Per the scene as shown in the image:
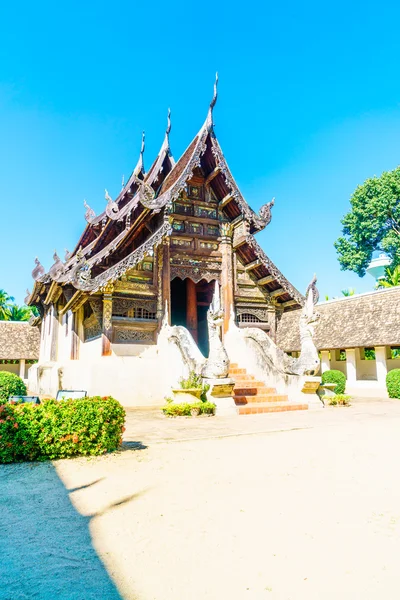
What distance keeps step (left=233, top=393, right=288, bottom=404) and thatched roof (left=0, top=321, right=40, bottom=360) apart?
17581 millimetres

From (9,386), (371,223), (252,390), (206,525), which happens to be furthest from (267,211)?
(371,223)

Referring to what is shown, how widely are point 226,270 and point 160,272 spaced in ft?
7.30

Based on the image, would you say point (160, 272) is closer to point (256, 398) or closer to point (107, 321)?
point (107, 321)

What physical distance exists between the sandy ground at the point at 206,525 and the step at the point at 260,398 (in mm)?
4618

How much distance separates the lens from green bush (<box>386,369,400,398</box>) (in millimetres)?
16328

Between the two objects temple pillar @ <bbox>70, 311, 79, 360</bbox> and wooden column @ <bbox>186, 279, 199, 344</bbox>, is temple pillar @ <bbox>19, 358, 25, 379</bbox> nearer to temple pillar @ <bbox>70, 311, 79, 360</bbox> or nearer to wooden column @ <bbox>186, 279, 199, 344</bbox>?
temple pillar @ <bbox>70, 311, 79, 360</bbox>

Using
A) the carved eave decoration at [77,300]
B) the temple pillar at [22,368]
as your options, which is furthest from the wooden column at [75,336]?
the temple pillar at [22,368]

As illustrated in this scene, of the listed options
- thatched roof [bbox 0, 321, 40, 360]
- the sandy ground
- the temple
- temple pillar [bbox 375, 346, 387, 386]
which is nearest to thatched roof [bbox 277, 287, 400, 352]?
temple pillar [bbox 375, 346, 387, 386]

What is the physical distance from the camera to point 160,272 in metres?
12.8

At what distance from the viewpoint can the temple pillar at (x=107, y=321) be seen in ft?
37.7

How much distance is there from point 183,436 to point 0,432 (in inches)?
114

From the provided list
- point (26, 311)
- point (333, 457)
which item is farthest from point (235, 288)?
point (26, 311)

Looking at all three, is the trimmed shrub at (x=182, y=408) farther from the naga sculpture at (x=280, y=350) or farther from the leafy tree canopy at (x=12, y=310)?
the leafy tree canopy at (x=12, y=310)

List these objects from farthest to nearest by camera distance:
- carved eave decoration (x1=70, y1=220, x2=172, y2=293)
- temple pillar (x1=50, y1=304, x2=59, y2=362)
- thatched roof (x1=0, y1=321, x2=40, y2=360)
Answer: thatched roof (x1=0, y1=321, x2=40, y2=360) < temple pillar (x1=50, y1=304, x2=59, y2=362) < carved eave decoration (x1=70, y1=220, x2=172, y2=293)
